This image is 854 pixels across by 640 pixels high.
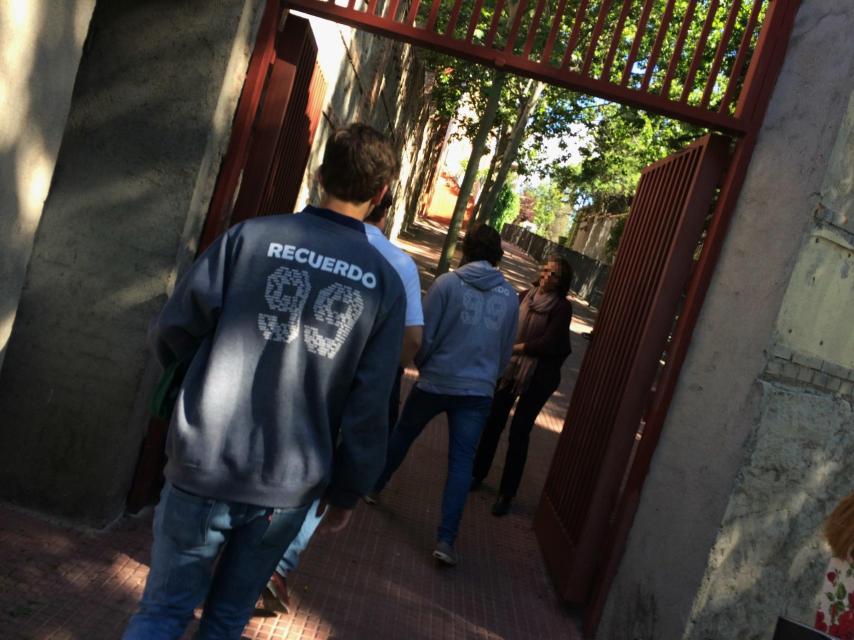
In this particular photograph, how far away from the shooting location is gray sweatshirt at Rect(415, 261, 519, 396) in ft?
18.0

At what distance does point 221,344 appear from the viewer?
250 cm

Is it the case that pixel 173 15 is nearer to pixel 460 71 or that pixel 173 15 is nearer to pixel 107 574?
pixel 107 574

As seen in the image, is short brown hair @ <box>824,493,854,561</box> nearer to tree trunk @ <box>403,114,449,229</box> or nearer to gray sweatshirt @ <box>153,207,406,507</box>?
gray sweatshirt @ <box>153,207,406,507</box>

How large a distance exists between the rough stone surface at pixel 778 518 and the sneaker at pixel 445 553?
148 centimetres

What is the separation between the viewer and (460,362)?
18.1 feet

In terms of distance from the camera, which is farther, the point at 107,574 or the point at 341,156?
the point at 107,574

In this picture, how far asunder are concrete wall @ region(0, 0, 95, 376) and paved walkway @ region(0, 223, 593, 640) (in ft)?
3.35

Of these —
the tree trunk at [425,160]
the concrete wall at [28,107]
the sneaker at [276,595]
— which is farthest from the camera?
the tree trunk at [425,160]

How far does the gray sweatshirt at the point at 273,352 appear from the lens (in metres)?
2.50

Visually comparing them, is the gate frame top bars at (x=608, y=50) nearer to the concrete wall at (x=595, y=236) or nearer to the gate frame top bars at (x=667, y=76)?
the gate frame top bars at (x=667, y=76)

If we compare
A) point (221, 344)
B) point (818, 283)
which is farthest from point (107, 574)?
point (818, 283)

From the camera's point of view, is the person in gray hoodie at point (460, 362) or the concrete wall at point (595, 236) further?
the concrete wall at point (595, 236)

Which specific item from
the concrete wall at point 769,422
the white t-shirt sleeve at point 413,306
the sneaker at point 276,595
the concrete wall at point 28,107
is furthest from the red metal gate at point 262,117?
the concrete wall at point 769,422

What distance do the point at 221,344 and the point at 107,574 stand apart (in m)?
2.21
